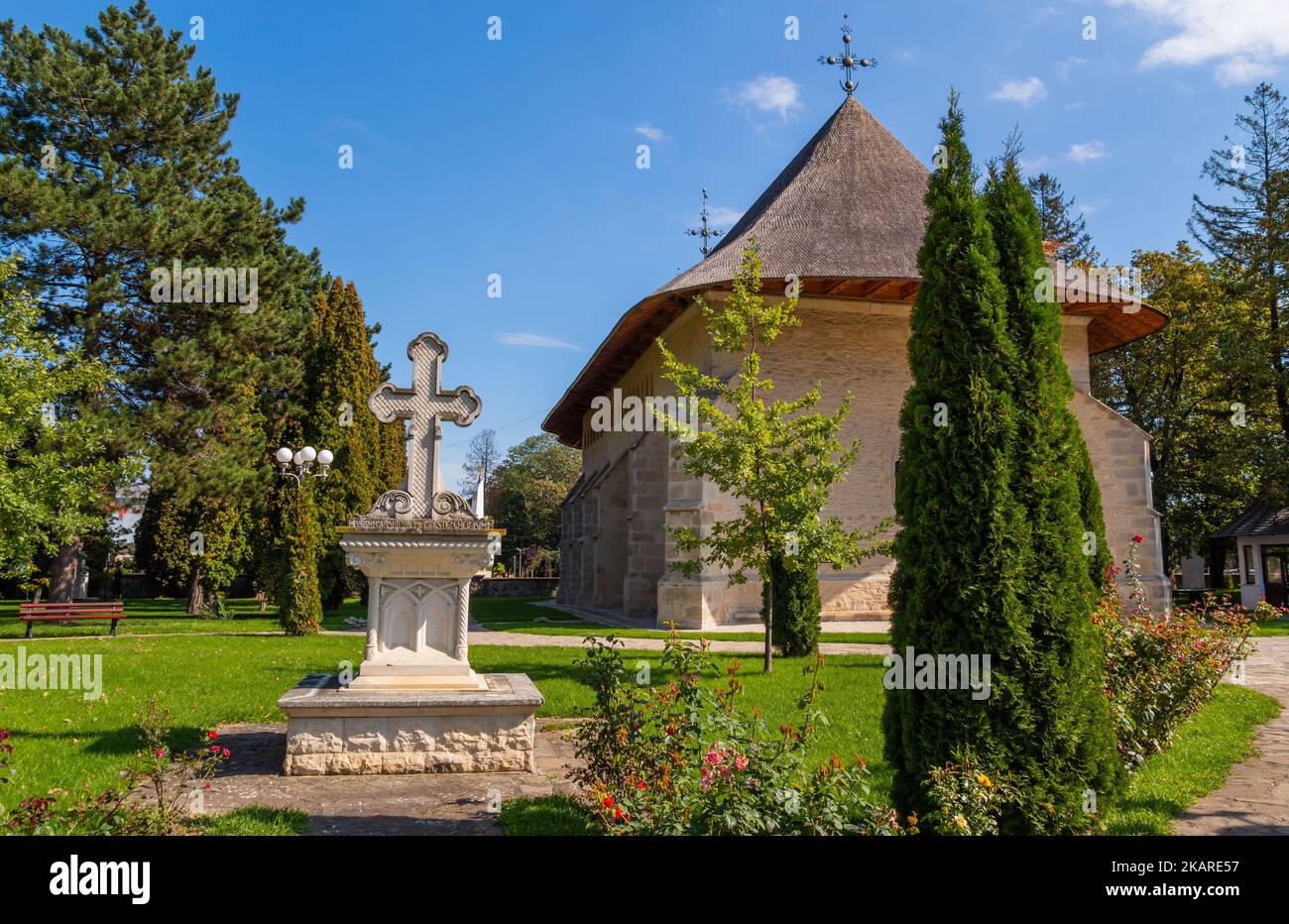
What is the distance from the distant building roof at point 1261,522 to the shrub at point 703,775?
22.9 m

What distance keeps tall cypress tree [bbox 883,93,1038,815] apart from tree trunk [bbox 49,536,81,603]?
897 inches

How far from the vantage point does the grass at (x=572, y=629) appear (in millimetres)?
13875

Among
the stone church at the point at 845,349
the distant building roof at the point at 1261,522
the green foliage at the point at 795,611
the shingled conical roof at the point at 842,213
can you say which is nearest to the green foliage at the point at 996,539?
the green foliage at the point at 795,611

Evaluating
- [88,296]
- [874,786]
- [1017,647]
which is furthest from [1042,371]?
[88,296]

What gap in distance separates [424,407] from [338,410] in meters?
13.2

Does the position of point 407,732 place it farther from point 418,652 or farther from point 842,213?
point 842,213

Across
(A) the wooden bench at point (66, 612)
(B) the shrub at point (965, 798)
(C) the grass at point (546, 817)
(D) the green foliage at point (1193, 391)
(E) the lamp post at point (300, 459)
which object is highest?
(D) the green foliage at point (1193, 391)

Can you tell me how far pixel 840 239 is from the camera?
54.6 ft

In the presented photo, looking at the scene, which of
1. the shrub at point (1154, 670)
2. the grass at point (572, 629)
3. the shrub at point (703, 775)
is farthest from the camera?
the grass at point (572, 629)

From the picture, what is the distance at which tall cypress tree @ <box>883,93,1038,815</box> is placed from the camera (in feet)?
12.9

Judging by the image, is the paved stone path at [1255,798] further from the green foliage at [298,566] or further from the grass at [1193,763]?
the green foliage at [298,566]

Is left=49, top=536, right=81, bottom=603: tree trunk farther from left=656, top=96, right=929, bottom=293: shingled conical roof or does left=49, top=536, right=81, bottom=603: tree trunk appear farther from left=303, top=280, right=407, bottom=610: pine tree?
left=656, top=96, right=929, bottom=293: shingled conical roof
